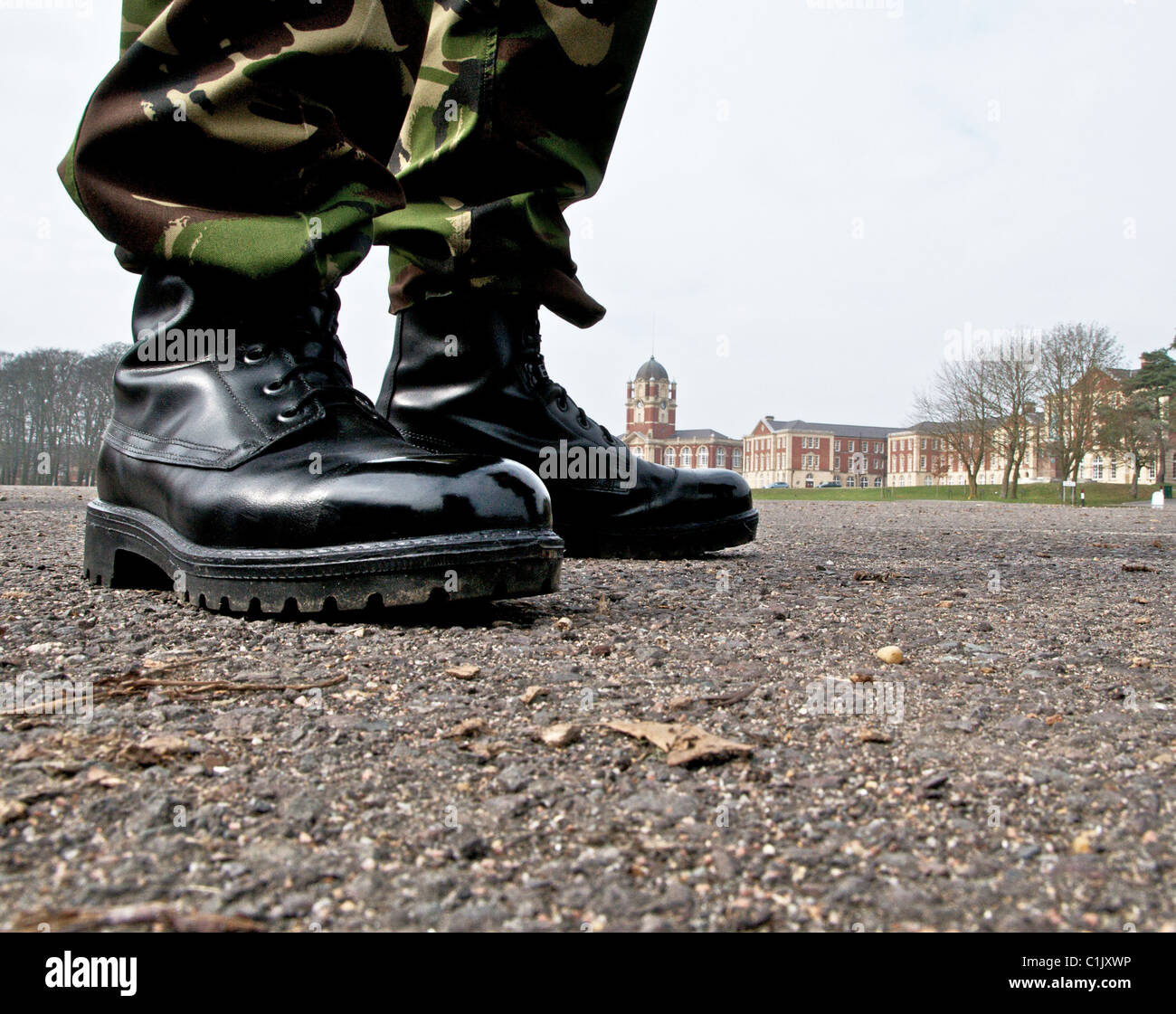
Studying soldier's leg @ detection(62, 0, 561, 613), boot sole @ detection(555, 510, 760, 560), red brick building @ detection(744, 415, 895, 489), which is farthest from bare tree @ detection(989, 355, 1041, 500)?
red brick building @ detection(744, 415, 895, 489)

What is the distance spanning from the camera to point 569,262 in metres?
1.87

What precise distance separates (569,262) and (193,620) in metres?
1.12

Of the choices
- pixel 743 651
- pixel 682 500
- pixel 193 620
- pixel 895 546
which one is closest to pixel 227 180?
pixel 193 620

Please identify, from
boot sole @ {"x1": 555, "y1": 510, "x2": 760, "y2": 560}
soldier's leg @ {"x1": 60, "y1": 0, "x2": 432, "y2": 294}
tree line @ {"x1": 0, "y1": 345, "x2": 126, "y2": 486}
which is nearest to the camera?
soldier's leg @ {"x1": 60, "y1": 0, "x2": 432, "y2": 294}

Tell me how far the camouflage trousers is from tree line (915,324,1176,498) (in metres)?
30.4

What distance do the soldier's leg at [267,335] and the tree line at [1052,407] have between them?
30.7m

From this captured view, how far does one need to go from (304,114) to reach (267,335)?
34cm

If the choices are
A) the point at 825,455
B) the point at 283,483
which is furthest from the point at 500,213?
the point at 825,455

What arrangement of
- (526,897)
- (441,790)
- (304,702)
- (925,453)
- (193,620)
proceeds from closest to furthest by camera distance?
(526,897) < (441,790) < (304,702) < (193,620) < (925,453)

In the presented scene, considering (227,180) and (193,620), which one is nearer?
(193,620)

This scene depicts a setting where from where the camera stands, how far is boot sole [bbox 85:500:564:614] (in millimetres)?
1104

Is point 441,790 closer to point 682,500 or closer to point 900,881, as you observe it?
point 900,881

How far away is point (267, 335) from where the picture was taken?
1313 millimetres

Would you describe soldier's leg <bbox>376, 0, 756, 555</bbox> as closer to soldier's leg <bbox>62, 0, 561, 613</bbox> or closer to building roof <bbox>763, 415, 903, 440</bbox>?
soldier's leg <bbox>62, 0, 561, 613</bbox>
